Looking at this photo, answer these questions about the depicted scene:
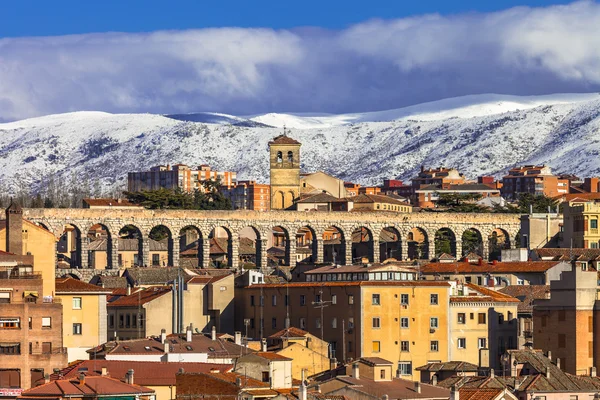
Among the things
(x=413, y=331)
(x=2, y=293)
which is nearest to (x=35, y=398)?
(x=2, y=293)

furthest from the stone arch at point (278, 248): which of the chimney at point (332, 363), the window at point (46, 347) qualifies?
the window at point (46, 347)

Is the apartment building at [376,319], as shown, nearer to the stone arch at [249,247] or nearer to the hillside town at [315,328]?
the hillside town at [315,328]

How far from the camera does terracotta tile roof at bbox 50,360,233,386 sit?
51312 mm

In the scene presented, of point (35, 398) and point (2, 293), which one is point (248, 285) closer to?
point (2, 293)

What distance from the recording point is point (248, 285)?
261ft

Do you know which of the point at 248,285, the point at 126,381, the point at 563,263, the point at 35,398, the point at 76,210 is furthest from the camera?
the point at 76,210

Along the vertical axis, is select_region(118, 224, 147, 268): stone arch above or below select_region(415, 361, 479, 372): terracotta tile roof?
above

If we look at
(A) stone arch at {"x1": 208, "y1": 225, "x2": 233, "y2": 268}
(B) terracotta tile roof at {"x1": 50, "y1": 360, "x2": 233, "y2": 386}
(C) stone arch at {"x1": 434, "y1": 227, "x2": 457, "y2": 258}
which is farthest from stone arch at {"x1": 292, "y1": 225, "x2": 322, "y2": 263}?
A: (B) terracotta tile roof at {"x1": 50, "y1": 360, "x2": 233, "y2": 386}

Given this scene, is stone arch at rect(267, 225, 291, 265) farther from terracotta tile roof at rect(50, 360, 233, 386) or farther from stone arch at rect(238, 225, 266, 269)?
terracotta tile roof at rect(50, 360, 233, 386)

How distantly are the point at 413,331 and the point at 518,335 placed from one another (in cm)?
387

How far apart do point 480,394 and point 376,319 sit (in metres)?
20.1

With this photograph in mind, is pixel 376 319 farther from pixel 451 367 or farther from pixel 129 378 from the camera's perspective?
pixel 129 378

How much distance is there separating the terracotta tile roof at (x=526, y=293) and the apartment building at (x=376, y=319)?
14.0ft

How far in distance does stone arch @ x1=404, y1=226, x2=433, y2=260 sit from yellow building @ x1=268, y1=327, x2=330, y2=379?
2608 inches
